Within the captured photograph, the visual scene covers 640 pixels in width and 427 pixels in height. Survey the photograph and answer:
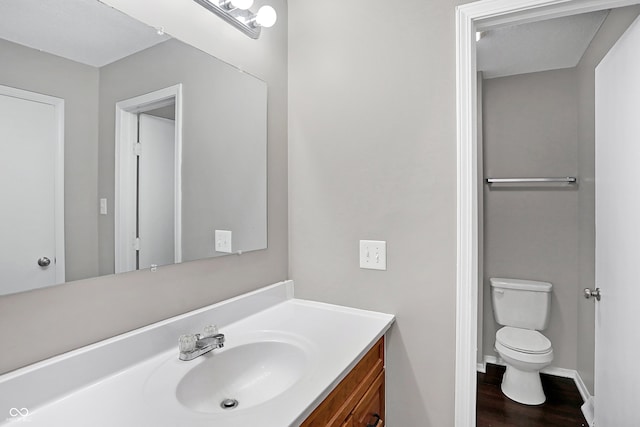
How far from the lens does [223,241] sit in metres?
1.28

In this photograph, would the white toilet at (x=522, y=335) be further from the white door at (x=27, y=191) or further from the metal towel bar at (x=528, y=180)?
the white door at (x=27, y=191)

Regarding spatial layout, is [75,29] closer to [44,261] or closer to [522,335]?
[44,261]

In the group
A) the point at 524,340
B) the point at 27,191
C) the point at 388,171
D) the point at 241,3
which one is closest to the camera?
the point at 27,191

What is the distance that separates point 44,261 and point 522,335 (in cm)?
277

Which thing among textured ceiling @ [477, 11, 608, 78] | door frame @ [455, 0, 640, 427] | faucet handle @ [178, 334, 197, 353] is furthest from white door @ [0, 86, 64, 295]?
textured ceiling @ [477, 11, 608, 78]

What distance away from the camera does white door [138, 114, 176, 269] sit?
3.34 ft

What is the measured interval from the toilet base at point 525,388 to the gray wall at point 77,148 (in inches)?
102

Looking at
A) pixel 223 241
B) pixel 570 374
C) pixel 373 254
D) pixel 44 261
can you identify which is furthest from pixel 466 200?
pixel 570 374

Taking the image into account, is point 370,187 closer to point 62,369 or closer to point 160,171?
point 160,171

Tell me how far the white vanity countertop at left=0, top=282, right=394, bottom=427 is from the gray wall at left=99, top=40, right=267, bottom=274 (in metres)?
0.28

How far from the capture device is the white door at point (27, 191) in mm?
727

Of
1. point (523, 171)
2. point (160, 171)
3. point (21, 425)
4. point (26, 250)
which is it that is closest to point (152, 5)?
point (160, 171)

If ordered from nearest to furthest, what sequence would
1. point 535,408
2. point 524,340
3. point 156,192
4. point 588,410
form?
point 156,192 → point 588,410 → point 535,408 → point 524,340

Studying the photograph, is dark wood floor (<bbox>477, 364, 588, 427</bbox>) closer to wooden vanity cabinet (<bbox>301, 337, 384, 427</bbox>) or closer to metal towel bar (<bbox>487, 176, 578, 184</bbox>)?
wooden vanity cabinet (<bbox>301, 337, 384, 427</bbox>)
